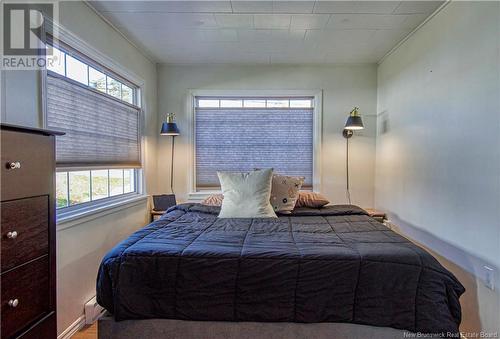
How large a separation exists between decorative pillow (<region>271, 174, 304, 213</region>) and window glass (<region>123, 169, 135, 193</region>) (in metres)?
1.56

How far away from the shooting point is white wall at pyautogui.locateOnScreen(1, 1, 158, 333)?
5.31 ft

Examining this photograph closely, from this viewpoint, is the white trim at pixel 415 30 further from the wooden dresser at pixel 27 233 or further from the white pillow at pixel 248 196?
the wooden dresser at pixel 27 233

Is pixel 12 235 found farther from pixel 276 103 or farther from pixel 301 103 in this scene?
pixel 301 103

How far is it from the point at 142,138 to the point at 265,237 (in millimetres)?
2017

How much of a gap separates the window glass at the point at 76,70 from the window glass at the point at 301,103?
228 centimetres

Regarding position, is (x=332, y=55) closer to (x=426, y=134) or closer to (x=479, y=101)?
(x=426, y=134)

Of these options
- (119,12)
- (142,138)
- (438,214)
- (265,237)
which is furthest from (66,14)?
(438,214)

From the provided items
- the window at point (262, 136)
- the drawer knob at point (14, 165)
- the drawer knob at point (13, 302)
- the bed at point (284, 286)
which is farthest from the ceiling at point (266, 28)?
the drawer knob at point (13, 302)

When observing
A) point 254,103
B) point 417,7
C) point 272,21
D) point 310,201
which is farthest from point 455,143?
point 254,103

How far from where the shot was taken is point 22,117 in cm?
163

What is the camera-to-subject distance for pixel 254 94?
141 inches

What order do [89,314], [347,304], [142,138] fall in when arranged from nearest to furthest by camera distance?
[347,304], [89,314], [142,138]

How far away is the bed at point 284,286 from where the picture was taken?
1.46 meters

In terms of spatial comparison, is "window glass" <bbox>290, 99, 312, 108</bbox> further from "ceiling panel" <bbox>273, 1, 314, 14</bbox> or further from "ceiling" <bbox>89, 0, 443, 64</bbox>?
"ceiling panel" <bbox>273, 1, 314, 14</bbox>
